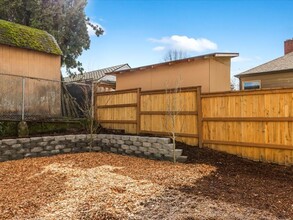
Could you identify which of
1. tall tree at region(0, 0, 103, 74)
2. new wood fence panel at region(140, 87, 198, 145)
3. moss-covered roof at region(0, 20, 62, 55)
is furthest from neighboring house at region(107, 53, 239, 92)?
tall tree at region(0, 0, 103, 74)

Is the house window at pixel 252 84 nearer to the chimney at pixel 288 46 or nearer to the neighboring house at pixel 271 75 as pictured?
the neighboring house at pixel 271 75

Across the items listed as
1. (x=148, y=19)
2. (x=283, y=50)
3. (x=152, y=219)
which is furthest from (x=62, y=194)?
(x=283, y=50)

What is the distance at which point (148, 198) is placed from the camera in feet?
13.0

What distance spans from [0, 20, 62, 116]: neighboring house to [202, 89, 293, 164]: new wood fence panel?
602 centimetres

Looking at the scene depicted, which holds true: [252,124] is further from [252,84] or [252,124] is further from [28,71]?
[252,84]

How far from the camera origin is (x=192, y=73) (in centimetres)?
886

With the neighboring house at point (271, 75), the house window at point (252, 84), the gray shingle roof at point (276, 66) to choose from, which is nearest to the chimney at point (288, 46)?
the neighboring house at point (271, 75)

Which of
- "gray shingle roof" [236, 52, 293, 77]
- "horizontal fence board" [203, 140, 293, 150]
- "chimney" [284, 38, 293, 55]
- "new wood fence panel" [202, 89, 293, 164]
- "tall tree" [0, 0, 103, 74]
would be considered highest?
"tall tree" [0, 0, 103, 74]

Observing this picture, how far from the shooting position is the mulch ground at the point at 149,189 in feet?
11.6

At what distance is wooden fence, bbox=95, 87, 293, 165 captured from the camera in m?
5.67

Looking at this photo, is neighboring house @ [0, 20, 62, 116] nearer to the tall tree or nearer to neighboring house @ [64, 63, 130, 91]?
the tall tree

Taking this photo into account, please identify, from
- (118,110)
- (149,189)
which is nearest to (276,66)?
(118,110)

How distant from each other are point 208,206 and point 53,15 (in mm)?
14252

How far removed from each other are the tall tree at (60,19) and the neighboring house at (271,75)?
9829 millimetres
